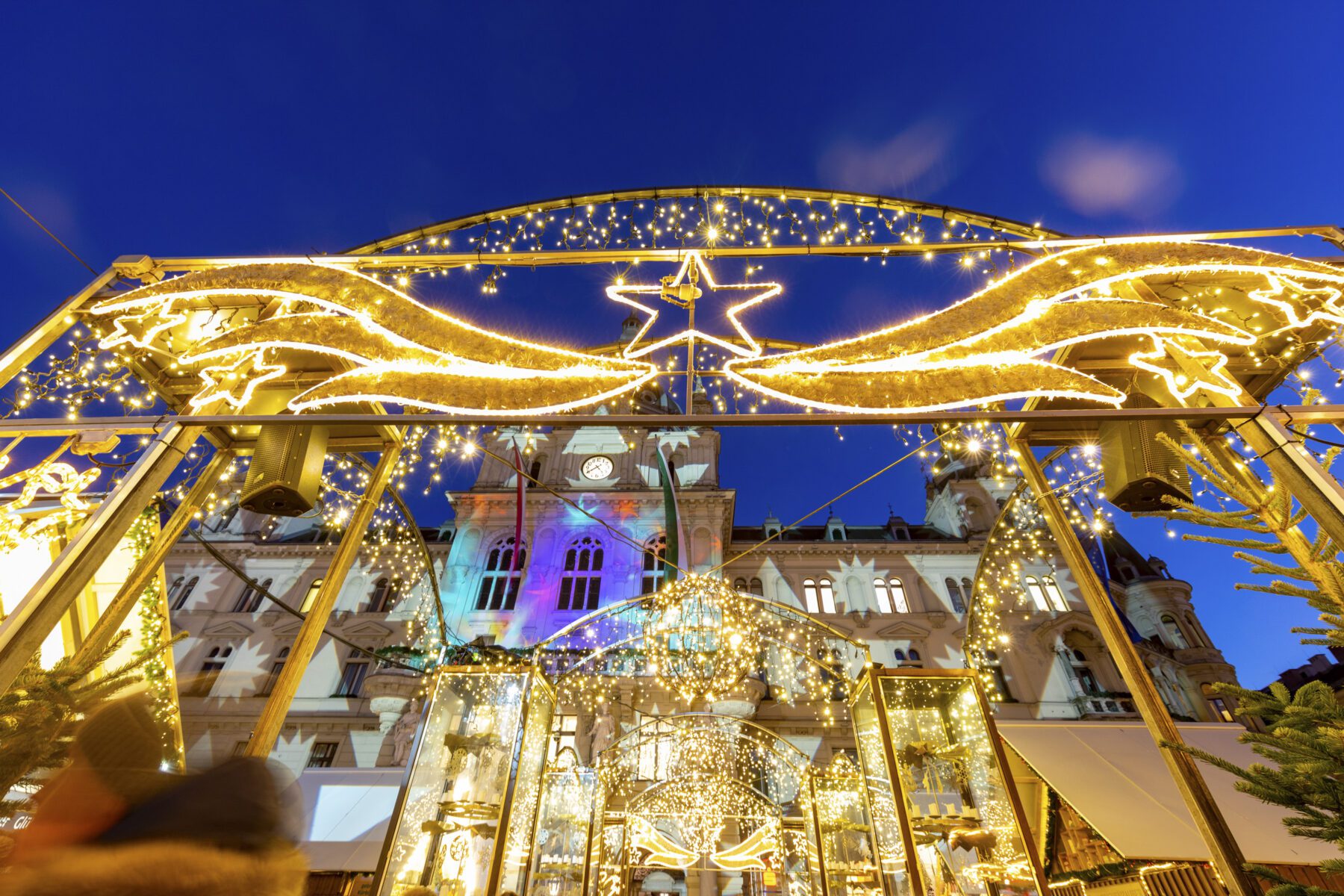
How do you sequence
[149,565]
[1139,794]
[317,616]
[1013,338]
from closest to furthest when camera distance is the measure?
[1013,338], [149,565], [317,616], [1139,794]

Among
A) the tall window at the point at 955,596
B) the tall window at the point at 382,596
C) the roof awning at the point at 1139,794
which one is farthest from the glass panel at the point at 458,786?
the tall window at the point at 955,596

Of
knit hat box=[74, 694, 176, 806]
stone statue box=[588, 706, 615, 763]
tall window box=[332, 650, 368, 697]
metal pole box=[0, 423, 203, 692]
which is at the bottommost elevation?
knit hat box=[74, 694, 176, 806]

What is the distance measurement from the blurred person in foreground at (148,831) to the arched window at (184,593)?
1337 inches

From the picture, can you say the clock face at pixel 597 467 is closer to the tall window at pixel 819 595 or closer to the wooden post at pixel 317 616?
the tall window at pixel 819 595

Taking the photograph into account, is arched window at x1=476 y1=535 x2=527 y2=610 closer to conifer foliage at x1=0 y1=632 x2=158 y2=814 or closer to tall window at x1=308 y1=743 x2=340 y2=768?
tall window at x1=308 y1=743 x2=340 y2=768

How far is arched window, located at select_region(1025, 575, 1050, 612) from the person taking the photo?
26000mm

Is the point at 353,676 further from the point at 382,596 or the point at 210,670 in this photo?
the point at 210,670

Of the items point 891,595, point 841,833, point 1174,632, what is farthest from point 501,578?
point 1174,632

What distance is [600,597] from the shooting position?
23.3 meters

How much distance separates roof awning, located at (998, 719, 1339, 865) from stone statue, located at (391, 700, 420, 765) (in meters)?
20.2

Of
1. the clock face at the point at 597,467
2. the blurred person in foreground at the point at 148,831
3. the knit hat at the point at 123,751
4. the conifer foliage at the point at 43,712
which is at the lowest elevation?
the blurred person in foreground at the point at 148,831

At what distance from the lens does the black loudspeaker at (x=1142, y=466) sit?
454 centimetres

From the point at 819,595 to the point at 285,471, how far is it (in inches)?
984

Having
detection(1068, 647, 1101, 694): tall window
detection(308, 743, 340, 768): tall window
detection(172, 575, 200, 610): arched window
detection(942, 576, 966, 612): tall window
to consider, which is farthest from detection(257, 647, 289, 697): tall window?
Result: detection(1068, 647, 1101, 694): tall window
